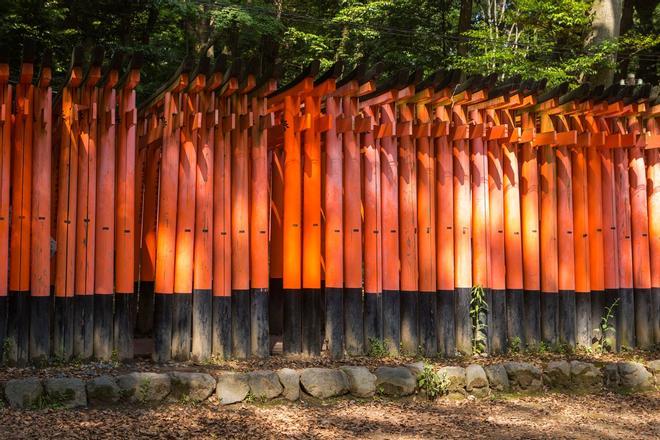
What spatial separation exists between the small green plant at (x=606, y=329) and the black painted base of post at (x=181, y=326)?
193 inches

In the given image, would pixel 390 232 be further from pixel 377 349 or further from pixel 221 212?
pixel 221 212

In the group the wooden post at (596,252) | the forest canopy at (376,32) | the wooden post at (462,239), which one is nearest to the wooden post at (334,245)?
the wooden post at (462,239)

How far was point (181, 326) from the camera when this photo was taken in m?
7.73

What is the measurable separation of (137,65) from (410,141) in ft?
10.1

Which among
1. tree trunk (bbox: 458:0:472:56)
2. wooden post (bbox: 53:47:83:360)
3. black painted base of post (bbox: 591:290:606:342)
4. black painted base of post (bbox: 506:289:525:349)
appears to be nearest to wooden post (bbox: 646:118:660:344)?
black painted base of post (bbox: 591:290:606:342)

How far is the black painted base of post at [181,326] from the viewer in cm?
770

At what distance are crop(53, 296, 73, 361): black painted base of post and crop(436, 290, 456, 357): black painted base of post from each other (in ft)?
12.8

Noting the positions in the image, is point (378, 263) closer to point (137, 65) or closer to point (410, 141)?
point (410, 141)

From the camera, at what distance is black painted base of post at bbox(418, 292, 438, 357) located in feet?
28.1

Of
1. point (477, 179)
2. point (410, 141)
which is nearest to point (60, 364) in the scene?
point (410, 141)

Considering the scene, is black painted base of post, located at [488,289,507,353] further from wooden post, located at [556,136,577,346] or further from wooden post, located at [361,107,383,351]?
wooden post, located at [361,107,383,351]

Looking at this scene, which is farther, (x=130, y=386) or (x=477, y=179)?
(x=477, y=179)

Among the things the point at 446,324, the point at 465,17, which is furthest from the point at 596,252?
the point at 465,17

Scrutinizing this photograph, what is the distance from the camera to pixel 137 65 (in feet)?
24.7
